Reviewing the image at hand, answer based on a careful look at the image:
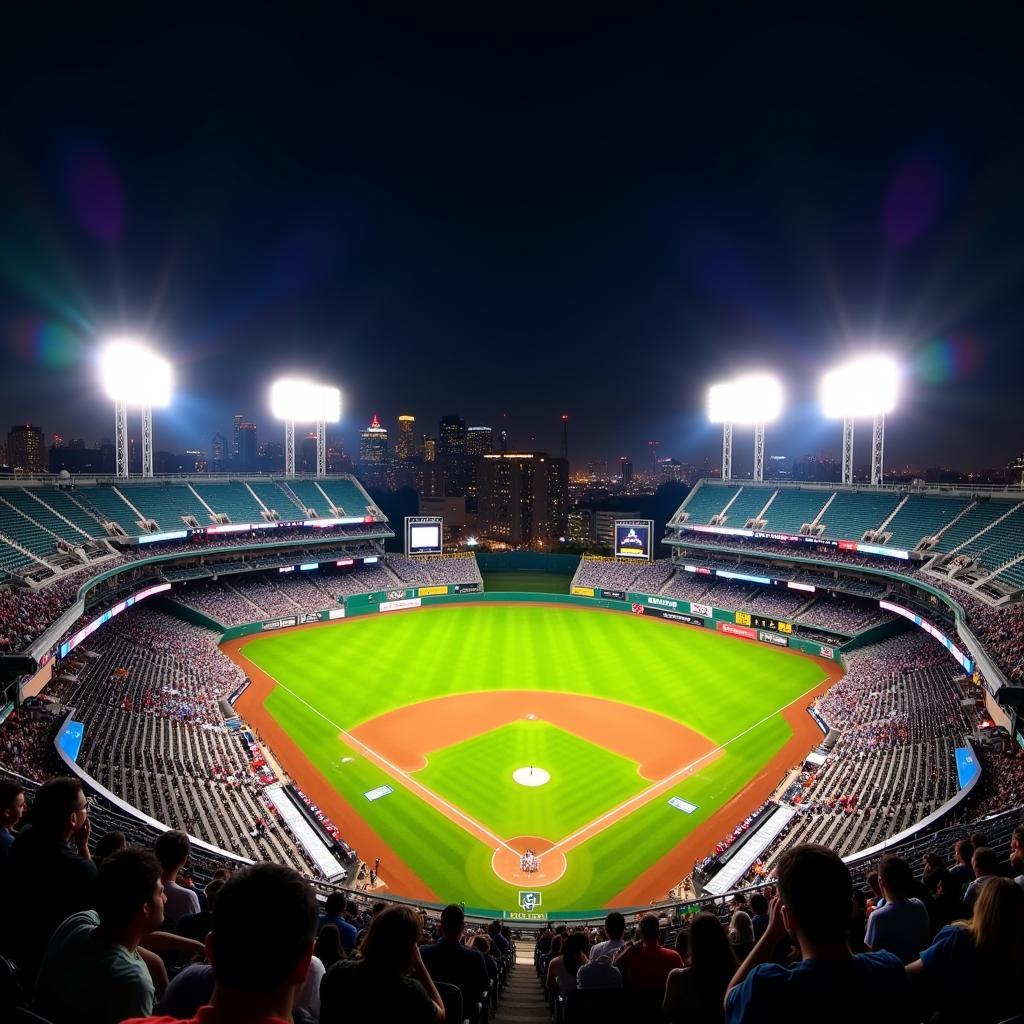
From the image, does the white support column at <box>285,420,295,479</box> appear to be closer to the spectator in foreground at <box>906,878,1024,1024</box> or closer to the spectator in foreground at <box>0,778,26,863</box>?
the spectator in foreground at <box>0,778,26,863</box>

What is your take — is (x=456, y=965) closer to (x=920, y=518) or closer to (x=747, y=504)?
(x=920, y=518)

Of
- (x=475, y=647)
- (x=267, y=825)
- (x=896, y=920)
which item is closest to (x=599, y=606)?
(x=475, y=647)

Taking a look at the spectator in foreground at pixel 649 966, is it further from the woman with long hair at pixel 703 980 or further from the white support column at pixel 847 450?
the white support column at pixel 847 450

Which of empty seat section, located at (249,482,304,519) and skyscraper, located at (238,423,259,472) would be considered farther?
skyscraper, located at (238,423,259,472)

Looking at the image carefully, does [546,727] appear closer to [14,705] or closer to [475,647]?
[475,647]

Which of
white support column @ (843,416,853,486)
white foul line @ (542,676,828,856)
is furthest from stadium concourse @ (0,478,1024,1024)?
white foul line @ (542,676,828,856)

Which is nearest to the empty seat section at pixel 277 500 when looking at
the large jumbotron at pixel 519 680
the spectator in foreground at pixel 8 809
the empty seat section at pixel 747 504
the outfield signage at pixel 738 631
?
the large jumbotron at pixel 519 680
